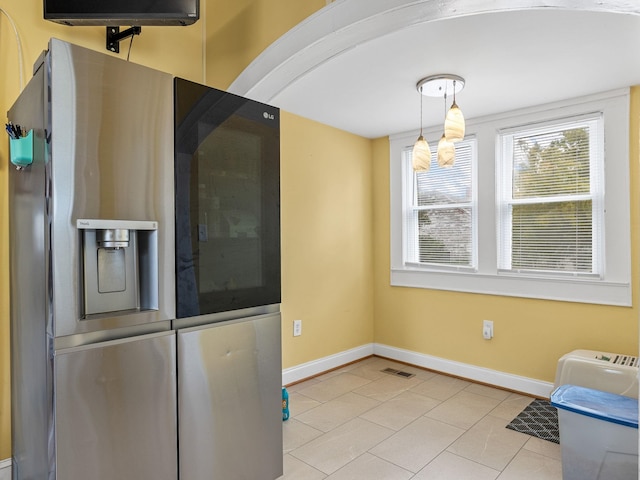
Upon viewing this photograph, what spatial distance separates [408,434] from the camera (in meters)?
2.55

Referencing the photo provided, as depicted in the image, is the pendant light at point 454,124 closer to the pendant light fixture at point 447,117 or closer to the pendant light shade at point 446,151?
the pendant light fixture at point 447,117

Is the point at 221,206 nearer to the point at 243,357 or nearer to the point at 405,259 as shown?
the point at 243,357

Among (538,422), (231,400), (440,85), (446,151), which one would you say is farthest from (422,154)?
(538,422)

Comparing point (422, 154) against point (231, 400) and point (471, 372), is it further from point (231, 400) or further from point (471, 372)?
point (471, 372)

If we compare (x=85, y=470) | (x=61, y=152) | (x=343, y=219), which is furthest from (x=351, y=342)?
(x=61, y=152)

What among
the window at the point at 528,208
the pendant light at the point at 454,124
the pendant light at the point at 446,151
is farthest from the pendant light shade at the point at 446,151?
the window at the point at 528,208

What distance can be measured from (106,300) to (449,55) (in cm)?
210

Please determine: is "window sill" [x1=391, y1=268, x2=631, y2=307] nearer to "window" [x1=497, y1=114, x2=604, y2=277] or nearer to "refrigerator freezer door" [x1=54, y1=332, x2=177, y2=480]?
"window" [x1=497, y1=114, x2=604, y2=277]

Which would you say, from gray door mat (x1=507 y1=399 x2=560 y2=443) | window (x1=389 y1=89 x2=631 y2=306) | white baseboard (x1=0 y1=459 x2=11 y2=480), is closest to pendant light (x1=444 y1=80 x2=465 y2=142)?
window (x1=389 y1=89 x2=631 y2=306)

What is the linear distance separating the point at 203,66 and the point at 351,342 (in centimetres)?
274

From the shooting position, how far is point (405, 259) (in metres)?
3.99

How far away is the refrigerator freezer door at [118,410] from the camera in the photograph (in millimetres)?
1211

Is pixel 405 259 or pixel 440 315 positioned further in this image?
pixel 405 259

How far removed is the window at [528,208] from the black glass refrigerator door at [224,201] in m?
2.31
